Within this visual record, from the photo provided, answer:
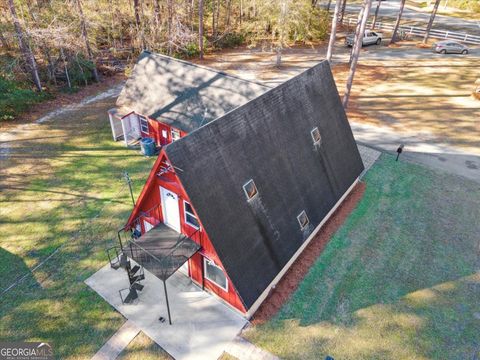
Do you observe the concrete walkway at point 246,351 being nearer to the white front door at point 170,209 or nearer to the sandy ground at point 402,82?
the white front door at point 170,209

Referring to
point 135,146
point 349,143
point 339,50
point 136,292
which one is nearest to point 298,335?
point 136,292

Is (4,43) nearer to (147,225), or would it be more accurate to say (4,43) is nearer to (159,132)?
(159,132)

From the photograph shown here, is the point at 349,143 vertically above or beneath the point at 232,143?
beneath

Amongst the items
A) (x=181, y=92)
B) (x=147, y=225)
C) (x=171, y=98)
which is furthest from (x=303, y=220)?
(x=171, y=98)

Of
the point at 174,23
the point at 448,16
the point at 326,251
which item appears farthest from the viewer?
the point at 448,16

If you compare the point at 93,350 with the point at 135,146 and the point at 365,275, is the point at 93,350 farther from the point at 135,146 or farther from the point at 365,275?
the point at 135,146

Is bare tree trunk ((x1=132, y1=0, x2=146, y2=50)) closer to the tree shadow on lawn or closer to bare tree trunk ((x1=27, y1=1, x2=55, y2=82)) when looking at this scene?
bare tree trunk ((x1=27, y1=1, x2=55, y2=82))
